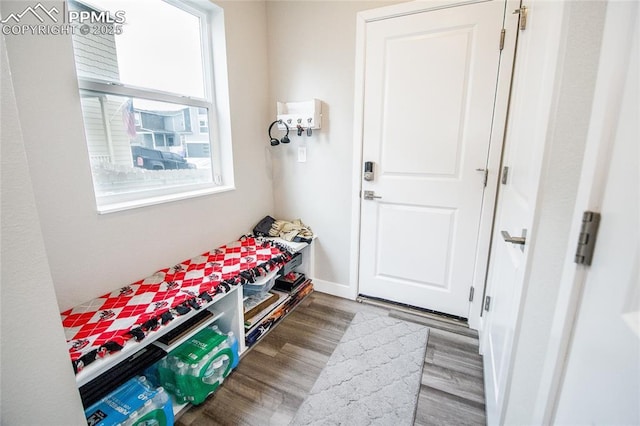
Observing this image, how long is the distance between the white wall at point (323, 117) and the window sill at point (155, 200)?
627 mm

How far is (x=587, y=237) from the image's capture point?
1.93ft

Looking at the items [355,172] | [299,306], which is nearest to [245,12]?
[355,172]

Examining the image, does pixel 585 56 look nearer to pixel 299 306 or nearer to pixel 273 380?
pixel 273 380

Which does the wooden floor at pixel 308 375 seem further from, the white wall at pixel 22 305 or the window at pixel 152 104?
the window at pixel 152 104

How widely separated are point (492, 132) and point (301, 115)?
1312 millimetres

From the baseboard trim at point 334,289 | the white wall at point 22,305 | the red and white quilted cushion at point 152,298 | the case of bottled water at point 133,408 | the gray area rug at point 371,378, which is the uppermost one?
the white wall at point 22,305

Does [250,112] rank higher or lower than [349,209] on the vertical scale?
higher

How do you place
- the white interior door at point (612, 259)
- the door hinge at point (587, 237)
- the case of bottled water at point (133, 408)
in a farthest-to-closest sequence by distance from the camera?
the case of bottled water at point (133, 408), the door hinge at point (587, 237), the white interior door at point (612, 259)

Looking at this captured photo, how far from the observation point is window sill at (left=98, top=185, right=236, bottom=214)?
138 centimetres

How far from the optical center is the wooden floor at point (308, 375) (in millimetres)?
1342

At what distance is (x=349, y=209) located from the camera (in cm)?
226

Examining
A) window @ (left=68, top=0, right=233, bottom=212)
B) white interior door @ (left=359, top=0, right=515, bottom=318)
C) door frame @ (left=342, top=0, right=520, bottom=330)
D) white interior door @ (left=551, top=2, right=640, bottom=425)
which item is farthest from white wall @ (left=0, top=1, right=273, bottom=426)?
white interior door @ (left=551, top=2, right=640, bottom=425)

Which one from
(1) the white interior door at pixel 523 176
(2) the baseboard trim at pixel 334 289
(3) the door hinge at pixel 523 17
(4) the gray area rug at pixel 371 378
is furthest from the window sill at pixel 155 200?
(3) the door hinge at pixel 523 17

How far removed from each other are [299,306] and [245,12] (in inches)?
89.9
